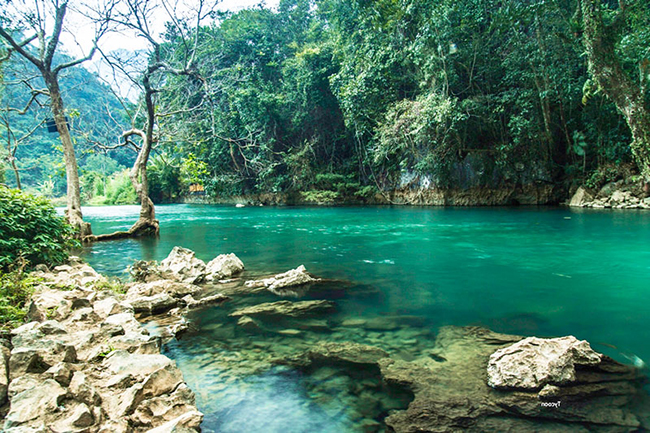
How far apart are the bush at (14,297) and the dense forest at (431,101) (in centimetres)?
761

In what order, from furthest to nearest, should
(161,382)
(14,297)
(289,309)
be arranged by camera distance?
1. (289,309)
2. (14,297)
3. (161,382)

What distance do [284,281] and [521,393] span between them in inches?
152

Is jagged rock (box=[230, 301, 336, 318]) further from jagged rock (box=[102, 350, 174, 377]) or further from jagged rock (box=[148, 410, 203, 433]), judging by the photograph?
jagged rock (box=[148, 410, 203, 433])

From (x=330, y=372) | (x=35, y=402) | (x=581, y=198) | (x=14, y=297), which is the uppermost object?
(x=581, y=198)

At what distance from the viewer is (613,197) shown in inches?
685

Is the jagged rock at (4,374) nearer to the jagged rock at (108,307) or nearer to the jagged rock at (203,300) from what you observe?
the jagged rock at (108,307)

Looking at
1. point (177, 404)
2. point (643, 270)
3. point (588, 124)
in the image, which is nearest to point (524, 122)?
point (588, 124)

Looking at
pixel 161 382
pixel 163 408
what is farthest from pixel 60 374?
pixel 163 408

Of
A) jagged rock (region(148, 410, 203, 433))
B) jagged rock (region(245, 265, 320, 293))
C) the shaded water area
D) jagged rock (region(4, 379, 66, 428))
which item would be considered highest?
jagged rock (region(4, 379, 66, 428))

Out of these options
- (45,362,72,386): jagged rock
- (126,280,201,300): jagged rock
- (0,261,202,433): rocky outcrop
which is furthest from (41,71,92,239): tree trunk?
(45,362,72,386): jagged rock

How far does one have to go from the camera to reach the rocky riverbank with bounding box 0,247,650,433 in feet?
7.75

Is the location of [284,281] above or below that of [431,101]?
below

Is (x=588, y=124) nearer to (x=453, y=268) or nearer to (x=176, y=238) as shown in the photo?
(x=453, y=268)

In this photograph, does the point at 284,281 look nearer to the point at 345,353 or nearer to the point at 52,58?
the point at 345,353
